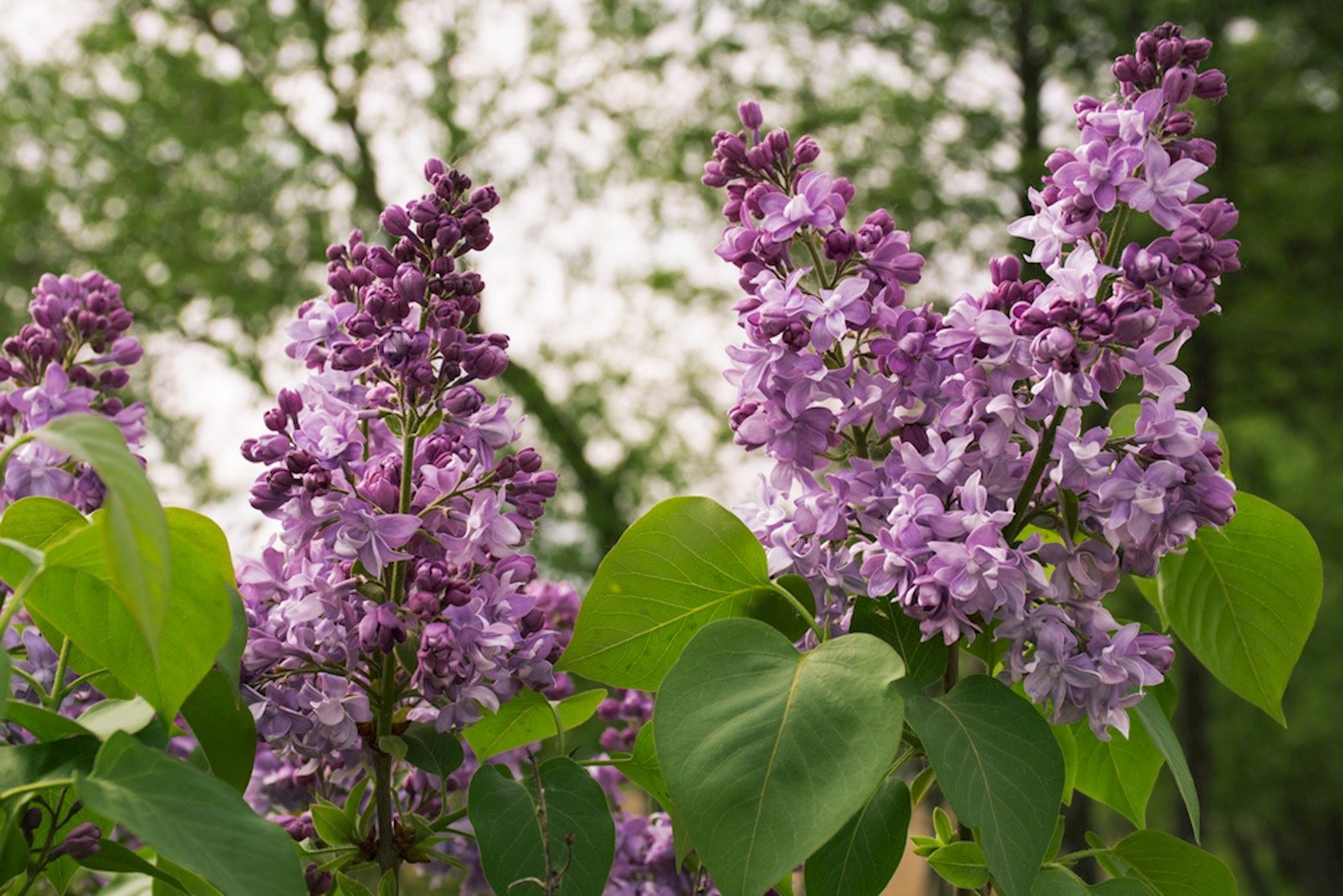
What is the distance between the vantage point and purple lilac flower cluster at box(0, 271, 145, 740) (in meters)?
0.99

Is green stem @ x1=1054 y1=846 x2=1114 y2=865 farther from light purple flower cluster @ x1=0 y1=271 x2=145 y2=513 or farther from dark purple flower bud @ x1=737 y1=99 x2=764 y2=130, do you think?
light purple flower cluster @ x1=0 y1=271 x2=145 y2=513

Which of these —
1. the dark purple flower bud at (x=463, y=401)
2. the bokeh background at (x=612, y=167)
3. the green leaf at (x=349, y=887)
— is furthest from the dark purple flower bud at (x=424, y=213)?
the bokeh background at (x=612, y=167)

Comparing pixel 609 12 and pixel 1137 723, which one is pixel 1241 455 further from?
pixel 1137 723

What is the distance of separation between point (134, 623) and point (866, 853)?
1.51ft

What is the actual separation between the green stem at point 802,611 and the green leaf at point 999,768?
93 millimetres

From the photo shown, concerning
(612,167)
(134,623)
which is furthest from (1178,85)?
(612,167)

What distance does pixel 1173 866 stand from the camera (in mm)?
841

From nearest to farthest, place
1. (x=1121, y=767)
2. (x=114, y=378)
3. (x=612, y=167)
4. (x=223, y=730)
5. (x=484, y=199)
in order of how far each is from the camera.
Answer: (x=223, y=730)
(x=484, y=199)
(x=1121, y=767)
(x=114, y=378)
(x=612, y=167)

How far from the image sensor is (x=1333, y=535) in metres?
11.4

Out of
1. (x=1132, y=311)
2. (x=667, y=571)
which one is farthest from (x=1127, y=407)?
(x=667, y=571)

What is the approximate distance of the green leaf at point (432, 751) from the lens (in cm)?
87

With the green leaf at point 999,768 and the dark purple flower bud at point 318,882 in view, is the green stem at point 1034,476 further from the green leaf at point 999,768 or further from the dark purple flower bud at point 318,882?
the dark purple flower bud at point 318,882

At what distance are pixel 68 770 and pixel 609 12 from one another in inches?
346

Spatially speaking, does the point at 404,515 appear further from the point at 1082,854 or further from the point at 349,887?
the point at 1082,854
